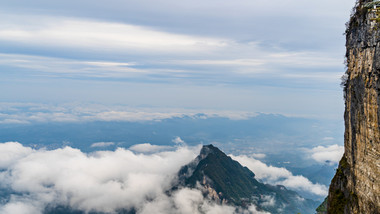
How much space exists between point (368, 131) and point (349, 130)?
1049 cm

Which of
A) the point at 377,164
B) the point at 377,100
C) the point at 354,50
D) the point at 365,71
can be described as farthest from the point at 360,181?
the point at 354,50

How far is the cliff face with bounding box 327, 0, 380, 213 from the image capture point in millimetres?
30547

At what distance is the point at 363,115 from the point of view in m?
33.7

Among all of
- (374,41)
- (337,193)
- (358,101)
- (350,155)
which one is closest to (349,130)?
(350,155)

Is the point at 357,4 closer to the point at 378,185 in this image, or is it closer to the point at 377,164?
the point at 377,164

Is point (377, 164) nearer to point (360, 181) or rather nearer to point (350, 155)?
point (360, 181)

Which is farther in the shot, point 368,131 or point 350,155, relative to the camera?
point 350,155

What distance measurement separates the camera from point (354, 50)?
123 feet

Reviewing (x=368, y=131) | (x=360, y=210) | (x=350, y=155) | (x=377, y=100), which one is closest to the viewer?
(x=377, y=100)

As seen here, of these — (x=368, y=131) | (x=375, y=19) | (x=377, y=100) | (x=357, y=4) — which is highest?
(x=357, y=4)

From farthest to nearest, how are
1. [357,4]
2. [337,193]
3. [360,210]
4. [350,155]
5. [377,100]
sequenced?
[337,193] → [350,155] → [357,4] → [360,210] → [377,100]

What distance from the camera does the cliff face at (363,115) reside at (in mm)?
30547

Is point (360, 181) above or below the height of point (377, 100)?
below

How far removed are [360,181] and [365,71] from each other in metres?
15.0
